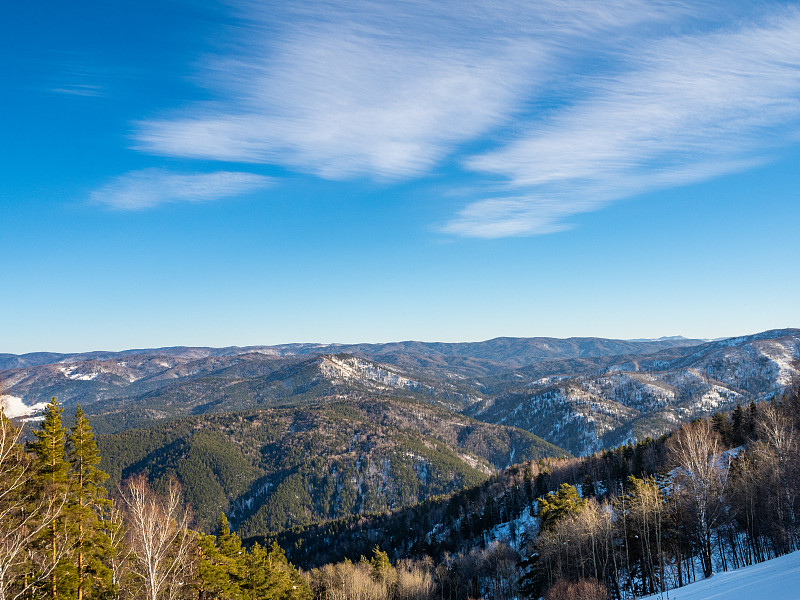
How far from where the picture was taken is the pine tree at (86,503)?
82.0ft

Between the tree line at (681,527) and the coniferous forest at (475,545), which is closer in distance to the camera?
the coniferous forest at (475,545)

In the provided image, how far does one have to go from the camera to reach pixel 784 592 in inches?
802

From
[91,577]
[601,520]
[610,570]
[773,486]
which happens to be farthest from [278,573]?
[773,486]

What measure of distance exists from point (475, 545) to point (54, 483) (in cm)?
11913

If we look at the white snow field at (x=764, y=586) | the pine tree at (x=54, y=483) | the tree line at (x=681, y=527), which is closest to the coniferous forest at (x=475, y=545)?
the pine tree at (x=54, y=483)

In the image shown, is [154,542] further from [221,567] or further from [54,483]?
[221,567]

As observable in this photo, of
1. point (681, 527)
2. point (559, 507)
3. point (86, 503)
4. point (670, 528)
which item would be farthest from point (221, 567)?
point (681, 527)

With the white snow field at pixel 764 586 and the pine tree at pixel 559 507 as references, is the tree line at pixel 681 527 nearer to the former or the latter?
the pine tree at pixel 559 507

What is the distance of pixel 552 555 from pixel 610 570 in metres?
7.19

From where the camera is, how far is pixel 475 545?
392 feet

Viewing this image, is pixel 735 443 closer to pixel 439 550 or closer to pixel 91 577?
pixel 439 550

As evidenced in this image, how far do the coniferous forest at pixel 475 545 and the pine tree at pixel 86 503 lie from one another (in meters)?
0.09

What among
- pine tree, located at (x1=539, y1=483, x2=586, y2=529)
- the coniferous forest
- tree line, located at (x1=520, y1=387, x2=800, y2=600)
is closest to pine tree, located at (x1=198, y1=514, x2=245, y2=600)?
the coniferous forest

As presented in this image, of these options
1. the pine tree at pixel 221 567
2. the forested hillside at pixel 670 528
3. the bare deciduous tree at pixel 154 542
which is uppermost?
the bare deciduous tree at pixel 154 542
